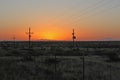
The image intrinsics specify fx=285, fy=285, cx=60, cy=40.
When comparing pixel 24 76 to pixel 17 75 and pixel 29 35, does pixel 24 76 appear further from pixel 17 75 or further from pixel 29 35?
pixel 29 35

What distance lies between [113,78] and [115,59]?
2609cm

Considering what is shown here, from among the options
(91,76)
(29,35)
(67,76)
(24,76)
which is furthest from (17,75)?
(29,35)

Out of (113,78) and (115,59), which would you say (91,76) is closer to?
(113,78)

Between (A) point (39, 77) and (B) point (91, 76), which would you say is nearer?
(A) point (39, 77)

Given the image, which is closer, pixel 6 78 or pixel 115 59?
pixel 6 78

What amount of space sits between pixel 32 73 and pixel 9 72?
211cm

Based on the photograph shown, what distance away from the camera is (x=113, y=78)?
75.1ft

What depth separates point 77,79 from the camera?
22.9 meters

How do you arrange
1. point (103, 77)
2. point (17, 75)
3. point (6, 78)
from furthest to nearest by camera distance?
point (103, 77) → point (17, 75) → point (6, 78)

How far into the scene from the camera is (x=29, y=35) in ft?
430

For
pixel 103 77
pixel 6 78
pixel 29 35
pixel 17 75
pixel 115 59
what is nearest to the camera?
pixel 6 78

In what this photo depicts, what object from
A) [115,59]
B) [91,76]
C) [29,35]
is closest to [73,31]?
[29,35]

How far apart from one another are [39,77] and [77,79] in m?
3.18

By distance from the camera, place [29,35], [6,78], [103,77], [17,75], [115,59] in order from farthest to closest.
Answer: [29,35] → [115,59] → [103,77] → [17,75] → [6,78]
